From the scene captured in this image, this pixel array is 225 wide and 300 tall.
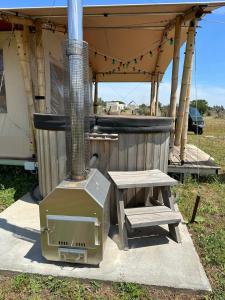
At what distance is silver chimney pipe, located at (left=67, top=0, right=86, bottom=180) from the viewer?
6.81 ft

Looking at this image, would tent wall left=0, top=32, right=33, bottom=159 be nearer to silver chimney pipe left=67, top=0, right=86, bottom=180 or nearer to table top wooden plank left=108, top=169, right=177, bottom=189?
table top wooden plank left=108, top=169, right=177, bottom=189

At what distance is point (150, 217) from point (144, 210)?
0.55 feet

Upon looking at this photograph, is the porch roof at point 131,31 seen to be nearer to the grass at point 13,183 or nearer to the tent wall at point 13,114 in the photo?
the tent wall at point 13,114

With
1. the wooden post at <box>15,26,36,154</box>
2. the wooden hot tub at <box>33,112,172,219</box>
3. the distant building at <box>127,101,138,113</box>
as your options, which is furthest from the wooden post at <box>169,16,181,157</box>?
the distant building at <box>127,101,138,113</box>

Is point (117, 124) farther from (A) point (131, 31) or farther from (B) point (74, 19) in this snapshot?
(A) point (131, 31)

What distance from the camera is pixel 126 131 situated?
299 centimetres

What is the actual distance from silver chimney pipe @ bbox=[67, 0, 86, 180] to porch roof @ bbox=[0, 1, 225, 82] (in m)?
1.92

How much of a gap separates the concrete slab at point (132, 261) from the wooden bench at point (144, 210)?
0.14 m

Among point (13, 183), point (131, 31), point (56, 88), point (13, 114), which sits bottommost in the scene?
point (13, 183)

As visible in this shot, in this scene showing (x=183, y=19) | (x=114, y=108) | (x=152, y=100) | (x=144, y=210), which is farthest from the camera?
(x=114, y=108)

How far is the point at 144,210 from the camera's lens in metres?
2.81

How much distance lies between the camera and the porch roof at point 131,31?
3879 mm

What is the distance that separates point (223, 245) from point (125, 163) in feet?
4.22

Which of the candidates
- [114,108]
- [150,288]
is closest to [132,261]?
[150,288]
